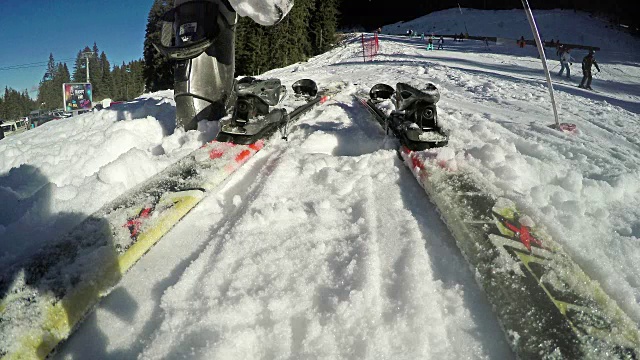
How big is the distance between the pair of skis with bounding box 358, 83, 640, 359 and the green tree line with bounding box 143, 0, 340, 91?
2514 centimetres

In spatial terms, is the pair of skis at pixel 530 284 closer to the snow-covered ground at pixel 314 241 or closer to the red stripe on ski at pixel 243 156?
the snow-covered ground at pixel 314 241

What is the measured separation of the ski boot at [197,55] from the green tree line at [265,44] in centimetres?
2260

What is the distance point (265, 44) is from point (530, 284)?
98.7 feet

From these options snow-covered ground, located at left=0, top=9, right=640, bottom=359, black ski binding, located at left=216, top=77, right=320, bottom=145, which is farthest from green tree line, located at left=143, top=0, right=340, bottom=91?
snow-covered ground, located at left=0, top=9, right=640, bottom=359

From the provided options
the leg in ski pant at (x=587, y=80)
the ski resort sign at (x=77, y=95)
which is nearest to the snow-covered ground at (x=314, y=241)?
the leg in ski pant at (x=587, y=80)

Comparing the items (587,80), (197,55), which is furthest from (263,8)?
(587,80)

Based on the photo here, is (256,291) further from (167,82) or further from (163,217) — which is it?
(167,82)

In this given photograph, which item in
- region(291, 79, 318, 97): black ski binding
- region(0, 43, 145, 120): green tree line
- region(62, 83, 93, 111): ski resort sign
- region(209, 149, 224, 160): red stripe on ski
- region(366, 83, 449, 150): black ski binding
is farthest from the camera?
region(0, 43, 145, 120): green tree line

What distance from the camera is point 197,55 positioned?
3297mm

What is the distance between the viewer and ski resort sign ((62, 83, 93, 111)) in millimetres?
23984

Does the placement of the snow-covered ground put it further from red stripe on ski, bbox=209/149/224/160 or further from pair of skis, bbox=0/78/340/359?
red stripe on ski, bbox=209/149/224/160

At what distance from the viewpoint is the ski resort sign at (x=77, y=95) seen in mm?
23984

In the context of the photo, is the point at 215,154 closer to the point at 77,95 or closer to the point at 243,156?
the point at 243,156

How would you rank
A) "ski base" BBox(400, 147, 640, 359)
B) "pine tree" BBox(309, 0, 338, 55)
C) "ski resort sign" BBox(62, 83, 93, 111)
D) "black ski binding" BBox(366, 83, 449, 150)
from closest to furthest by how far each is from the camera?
"ski base" BBox(400, 147, 640, 359)
"black ski binding" BBox(366, 83, 449, 150)
"ski resort sign" BBox(62, 83, 93, 111)
"pine tree" BBox(309, 0, 338, 55)
